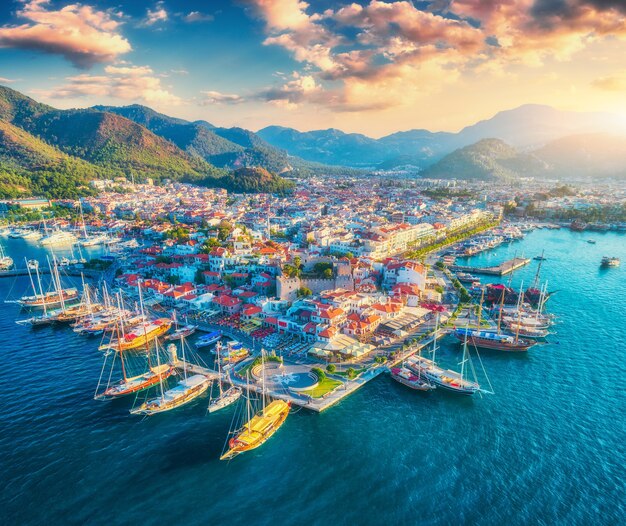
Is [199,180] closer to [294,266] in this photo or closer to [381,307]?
[294,266]

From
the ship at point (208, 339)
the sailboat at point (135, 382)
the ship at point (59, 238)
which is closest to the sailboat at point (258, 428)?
the sailboat at point (135, 382)

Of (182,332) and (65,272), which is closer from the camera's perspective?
(182,332)

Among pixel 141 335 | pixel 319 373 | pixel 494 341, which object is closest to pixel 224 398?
pixel 319 373

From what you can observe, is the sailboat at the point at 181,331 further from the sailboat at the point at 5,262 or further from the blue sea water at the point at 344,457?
the sailboat at the point at 5,262

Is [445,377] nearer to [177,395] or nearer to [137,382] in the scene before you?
[177,395]

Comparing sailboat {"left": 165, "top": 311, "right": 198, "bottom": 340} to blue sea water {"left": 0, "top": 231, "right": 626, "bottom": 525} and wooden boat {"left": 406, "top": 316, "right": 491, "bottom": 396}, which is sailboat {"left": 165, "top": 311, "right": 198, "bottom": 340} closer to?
blue sea water {"left": 0, "top": 231, "right": 626, "bottom": 525}

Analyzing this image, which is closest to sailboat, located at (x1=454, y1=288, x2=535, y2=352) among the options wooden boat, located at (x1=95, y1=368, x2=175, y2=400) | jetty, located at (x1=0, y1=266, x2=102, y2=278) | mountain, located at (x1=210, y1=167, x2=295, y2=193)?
wooden boat, located at (x1=95, y1=368, x2=175, y2=400)
